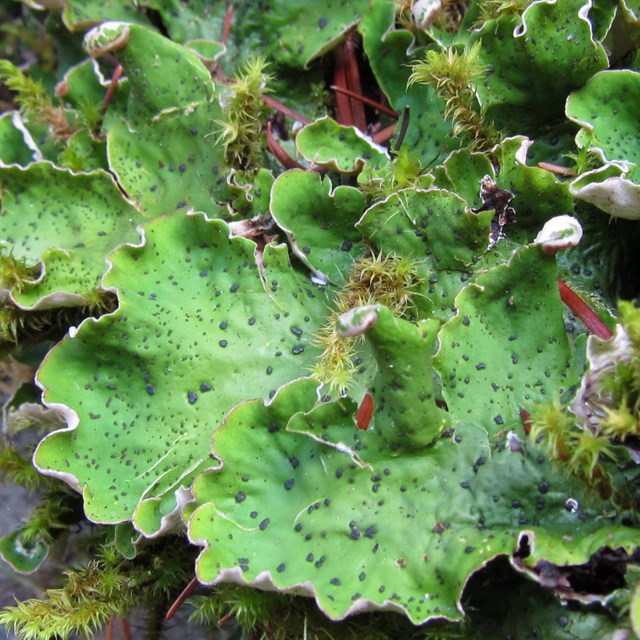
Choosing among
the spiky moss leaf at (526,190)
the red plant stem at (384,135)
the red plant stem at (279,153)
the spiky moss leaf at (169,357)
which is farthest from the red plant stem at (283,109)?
the spiky moss leaf at (526,190)

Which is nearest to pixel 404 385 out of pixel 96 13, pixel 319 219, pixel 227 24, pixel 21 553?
pixel 319 219

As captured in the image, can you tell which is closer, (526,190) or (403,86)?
(526,190)

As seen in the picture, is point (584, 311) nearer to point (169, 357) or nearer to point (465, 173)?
point (465, 173)

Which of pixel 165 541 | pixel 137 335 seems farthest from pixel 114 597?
pixel 137 335

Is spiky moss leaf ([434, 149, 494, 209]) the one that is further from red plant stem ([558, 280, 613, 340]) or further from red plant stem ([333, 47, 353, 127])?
red plant stem ([333, 47, 353, 127])

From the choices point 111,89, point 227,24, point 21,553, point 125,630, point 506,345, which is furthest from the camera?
point 227,24

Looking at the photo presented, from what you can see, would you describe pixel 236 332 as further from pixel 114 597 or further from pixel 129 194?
pixel 114 597
